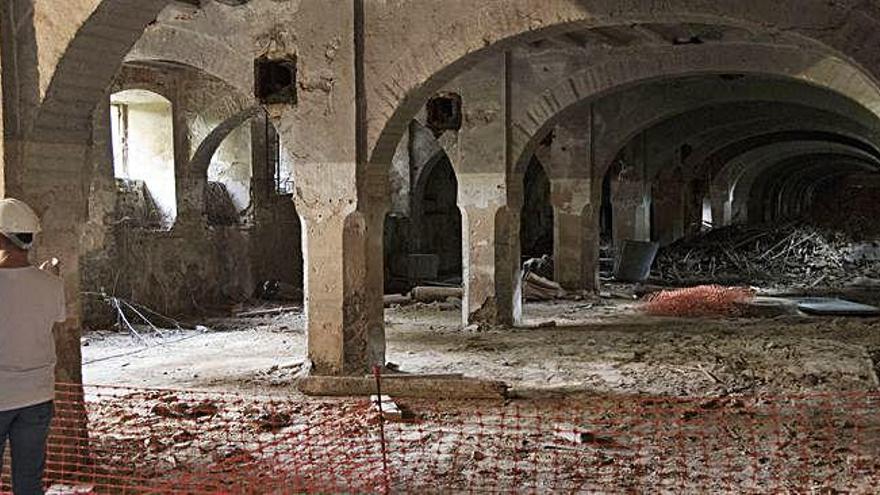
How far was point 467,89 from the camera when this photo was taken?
43.1ft

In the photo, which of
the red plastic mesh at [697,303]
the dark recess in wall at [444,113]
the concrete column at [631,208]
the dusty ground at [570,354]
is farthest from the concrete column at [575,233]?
the dark recess in wall at [444,113]

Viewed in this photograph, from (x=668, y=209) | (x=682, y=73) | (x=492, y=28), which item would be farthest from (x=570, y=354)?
(x=668, y=209)

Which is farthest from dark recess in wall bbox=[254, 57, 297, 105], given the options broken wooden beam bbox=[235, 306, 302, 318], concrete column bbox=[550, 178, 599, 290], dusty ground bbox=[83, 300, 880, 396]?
concrete column bbox=[550, 178, 599, 290]

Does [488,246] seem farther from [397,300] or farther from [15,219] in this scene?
[15,219]

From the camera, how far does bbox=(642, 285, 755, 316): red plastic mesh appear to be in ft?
50.4

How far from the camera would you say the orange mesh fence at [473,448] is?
5840mm

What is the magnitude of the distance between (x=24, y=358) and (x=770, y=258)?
2240 centimetres

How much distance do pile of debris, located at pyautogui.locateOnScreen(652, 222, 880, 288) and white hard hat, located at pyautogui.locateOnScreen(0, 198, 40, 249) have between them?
707 inches

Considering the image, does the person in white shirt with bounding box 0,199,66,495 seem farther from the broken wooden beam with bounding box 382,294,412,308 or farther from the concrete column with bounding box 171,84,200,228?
the broken wooden beam with bounding box 382,294,412,308

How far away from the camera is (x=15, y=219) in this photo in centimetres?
451

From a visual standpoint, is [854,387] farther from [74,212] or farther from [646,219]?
[646,219]

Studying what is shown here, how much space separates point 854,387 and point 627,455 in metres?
3.68

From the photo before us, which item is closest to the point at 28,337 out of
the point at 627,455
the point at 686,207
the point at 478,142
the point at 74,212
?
the point at 74,212

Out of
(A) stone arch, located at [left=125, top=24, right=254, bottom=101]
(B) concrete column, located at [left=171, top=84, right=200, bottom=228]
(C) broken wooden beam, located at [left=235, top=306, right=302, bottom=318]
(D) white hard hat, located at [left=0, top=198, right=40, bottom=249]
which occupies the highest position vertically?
(A) stone arch, located at [left=125, top=24, right=254, bottom=101]
